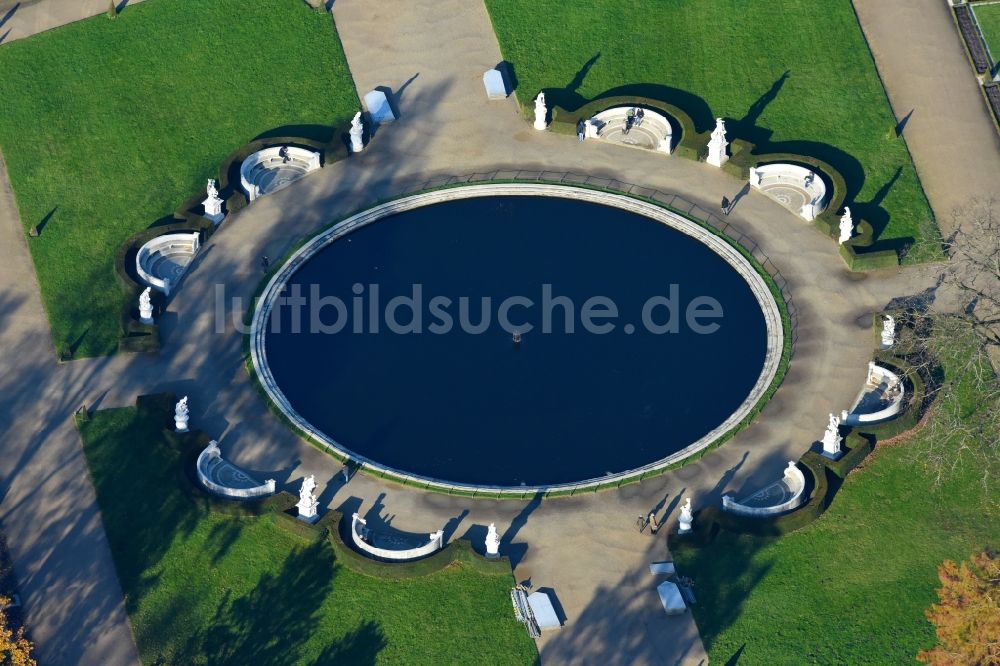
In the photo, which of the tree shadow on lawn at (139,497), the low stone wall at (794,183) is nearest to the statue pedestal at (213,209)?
the tree shadow on lawn at (139,497)

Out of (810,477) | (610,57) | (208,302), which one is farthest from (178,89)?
(810,477)

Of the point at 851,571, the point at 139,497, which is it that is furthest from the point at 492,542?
the point at 139,497

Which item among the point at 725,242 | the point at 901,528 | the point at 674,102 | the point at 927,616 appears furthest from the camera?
the point at 674,102

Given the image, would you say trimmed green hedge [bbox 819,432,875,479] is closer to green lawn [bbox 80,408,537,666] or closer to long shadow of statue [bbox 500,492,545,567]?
long shadow of statue [bbox 500,492,545,567]

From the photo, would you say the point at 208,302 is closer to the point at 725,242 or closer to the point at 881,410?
the point at 725,242

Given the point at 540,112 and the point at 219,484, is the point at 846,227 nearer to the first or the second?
the point at 540,112

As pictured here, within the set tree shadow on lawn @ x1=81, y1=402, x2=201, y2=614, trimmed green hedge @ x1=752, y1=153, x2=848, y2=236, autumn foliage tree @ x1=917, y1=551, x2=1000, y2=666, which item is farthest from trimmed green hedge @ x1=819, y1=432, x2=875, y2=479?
tree shadow on lawn @ x1=81, y1=402, x2=201, y2=614
